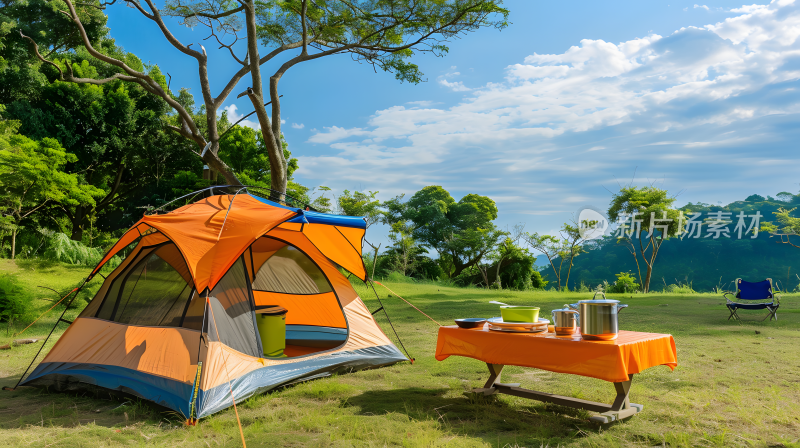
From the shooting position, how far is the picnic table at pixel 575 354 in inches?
115

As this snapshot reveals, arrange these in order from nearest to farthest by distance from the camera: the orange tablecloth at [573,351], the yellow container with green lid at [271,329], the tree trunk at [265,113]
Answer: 1. the orange tablecloth at [573,351]
2. the yellow container with green lid at [271,329]
3. the tree trunk at [265,113]

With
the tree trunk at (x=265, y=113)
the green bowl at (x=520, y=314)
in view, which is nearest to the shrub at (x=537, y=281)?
the tree trunk at (x=265, y=113)

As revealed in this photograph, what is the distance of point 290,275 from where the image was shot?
5754 millimetres

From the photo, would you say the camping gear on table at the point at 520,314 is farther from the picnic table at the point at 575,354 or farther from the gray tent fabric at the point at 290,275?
the gray tent fabric at the point at 290,275

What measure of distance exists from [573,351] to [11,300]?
8490 mm

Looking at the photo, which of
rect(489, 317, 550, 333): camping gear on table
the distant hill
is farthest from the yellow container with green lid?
the distant hill

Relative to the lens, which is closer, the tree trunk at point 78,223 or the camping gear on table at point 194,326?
the camping gear on table at point 194,326

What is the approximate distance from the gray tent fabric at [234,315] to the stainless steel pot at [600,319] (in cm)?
269

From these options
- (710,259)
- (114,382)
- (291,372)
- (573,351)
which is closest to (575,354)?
(573,351)

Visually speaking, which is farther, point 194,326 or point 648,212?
point 648,212

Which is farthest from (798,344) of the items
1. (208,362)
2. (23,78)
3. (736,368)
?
(23,78)

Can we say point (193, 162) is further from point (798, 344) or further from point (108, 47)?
point (798, 344)

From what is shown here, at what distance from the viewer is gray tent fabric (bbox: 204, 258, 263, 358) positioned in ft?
13.1

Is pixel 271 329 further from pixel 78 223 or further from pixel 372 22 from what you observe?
pixel 78 223
